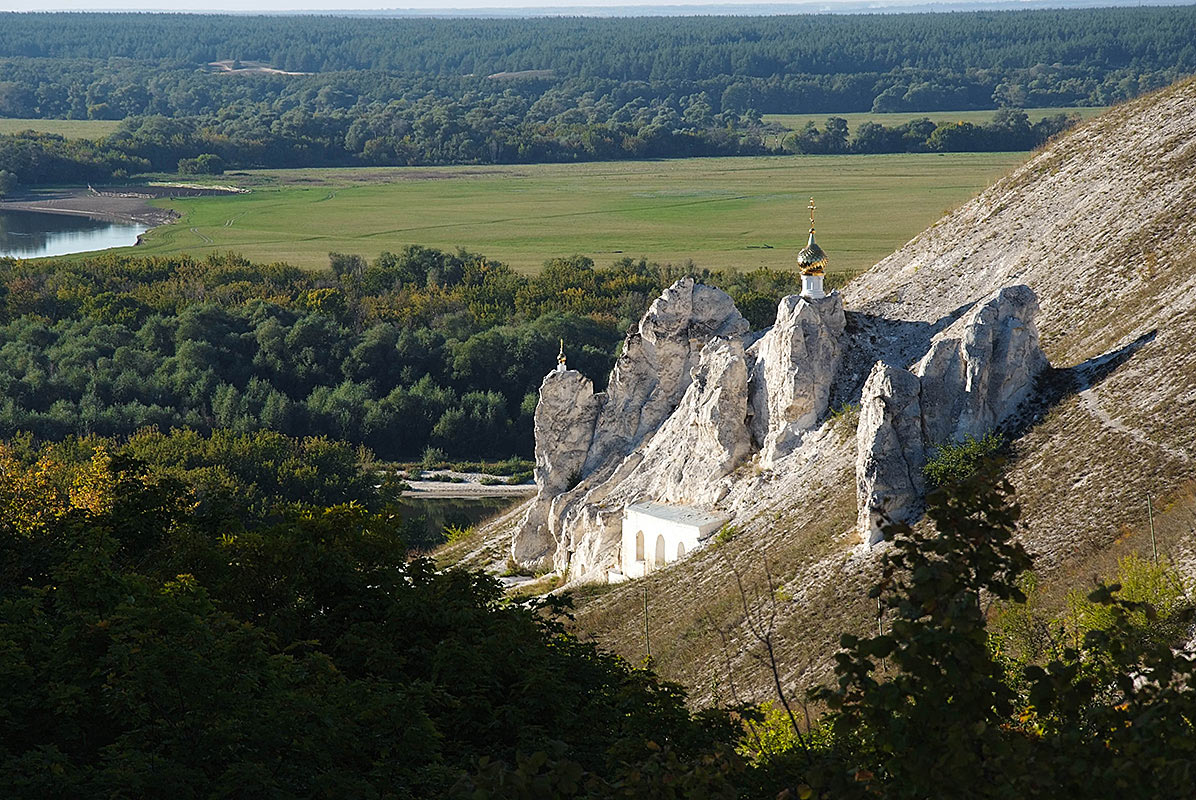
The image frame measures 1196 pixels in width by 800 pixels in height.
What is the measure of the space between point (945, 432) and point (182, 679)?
1986 cm

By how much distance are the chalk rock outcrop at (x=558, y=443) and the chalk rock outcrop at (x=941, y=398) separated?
587 inches

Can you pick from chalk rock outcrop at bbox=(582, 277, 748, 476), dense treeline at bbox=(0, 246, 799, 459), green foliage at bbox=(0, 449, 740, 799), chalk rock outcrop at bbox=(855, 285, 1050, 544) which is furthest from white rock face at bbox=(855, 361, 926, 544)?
dense treeline at bbox=(0, 246, 799, 459)

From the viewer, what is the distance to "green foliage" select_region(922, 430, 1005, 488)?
30.8 m

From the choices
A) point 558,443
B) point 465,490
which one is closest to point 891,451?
point 558,443

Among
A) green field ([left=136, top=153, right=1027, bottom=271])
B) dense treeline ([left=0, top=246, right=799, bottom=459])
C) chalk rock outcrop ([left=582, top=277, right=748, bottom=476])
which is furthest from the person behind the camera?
green field ([left=136, top=153, right=1027, bottom=271])

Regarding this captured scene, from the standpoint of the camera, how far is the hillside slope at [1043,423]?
28.7 m

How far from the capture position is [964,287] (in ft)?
145

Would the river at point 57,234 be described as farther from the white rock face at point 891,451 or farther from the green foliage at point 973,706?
the green foliage at point 973,706

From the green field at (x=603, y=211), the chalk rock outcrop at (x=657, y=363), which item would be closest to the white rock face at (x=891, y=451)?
the chalk rock outcrop at (x=657, y=363)

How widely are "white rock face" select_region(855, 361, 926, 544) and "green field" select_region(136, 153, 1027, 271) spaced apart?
7151 cm

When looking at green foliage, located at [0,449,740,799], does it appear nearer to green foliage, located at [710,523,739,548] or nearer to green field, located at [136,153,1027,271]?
green foliage, located at [710,523,739,548]

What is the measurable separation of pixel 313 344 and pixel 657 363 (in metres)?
53.7

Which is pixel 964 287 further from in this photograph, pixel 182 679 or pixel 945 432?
pixel 182 679

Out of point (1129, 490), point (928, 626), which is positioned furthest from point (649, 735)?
point (1129, 490)
